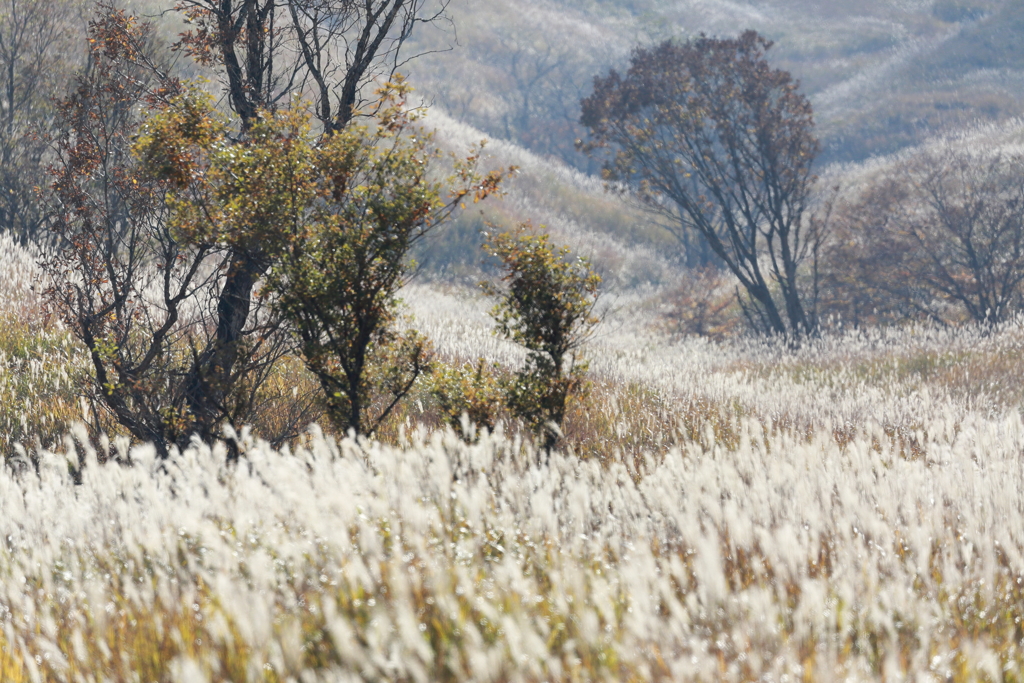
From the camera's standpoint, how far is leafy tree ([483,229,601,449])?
20.1 ft

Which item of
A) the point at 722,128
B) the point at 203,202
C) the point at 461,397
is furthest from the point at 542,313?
the point at 722,128

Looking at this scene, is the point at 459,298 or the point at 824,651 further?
the point at 459,298

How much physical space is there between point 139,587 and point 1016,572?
3.95 meters

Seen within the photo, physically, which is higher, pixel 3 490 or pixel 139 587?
pixel 3 490

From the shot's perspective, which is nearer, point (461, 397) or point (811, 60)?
point (461, 397)

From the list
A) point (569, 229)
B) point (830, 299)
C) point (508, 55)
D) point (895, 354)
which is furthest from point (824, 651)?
point (508, 55)

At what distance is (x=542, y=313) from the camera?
6.34 meters

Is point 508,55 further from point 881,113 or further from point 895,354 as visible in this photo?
point 895,354

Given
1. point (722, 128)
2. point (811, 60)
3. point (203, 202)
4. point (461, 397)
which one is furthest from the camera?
point (811, 60)

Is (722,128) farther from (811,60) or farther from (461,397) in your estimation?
(811,60)

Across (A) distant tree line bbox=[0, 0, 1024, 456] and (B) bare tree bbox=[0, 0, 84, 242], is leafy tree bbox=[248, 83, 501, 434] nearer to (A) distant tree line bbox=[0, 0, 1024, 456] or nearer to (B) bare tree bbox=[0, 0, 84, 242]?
(A) distant tree line bbox=[0, 0, 1024, 456]

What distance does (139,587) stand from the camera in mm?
3455

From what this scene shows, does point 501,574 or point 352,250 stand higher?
point 352,250

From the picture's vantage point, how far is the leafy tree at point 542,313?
6.13 meters
